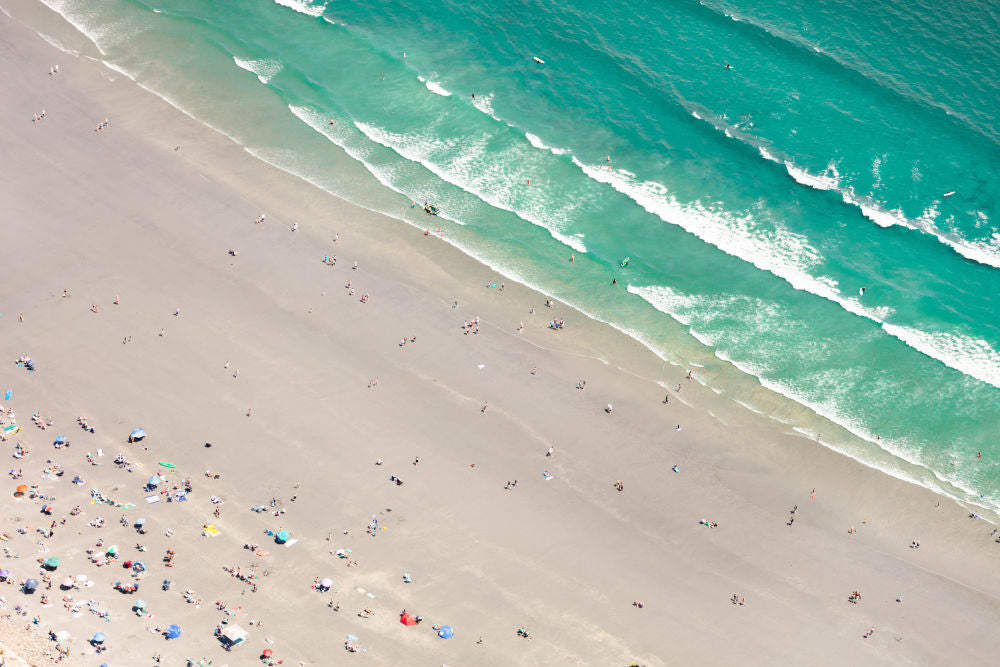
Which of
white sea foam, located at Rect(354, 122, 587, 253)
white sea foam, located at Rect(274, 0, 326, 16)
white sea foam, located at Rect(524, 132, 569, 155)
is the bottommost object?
white sea foam, located at Rect(354, 122, 587, 253)

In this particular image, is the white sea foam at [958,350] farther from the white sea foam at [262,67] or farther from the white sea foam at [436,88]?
the white sea foam at [262,67]

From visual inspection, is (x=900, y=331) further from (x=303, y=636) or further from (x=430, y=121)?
(x=303, y=636)

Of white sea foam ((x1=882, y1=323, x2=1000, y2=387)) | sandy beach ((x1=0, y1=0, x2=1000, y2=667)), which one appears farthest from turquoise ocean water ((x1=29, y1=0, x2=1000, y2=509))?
sandy beach ((x1=0, y1=0, x2=1000, y2=667))

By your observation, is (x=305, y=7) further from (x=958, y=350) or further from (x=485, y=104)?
(x=958, y=350)

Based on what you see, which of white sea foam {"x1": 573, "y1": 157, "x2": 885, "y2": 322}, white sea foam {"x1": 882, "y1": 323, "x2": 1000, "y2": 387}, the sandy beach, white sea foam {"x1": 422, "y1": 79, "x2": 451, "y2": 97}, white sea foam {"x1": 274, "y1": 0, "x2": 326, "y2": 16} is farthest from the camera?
white sea foam {"x1": 274, "y1": 0, "x2": 326, "y2": 16}

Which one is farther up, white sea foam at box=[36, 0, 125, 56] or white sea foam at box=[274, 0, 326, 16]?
white sea foam at box=[274, 0, 326, 16]

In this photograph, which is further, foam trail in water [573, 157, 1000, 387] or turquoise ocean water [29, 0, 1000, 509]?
foam trail in water [573, 157, 1000, 387]

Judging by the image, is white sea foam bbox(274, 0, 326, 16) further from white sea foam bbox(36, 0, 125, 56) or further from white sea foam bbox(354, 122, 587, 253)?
white sea foam bbox(354, 122, 587, 253)

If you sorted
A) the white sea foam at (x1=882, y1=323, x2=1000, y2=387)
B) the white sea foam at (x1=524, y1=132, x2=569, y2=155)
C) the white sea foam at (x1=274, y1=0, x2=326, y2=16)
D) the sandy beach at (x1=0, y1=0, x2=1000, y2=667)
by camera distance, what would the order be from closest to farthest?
the sandy beach at (x1=0, y1=0, x2=1000, y2=667) < the white sea foam at (x1=882, y1=323, x2=1000, y2=387) < the white sea foam at (x1=524, y1=132, x2=569, y2=155) < the white sea foam at (x1=274, y1=0, x2=326, y2=16)
